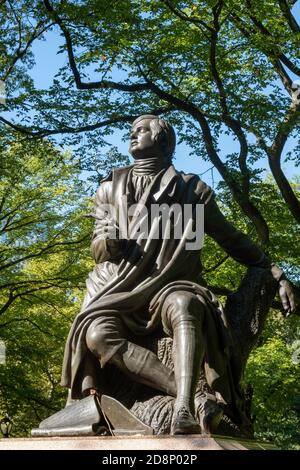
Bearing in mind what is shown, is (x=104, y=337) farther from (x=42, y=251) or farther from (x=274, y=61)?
(x=42, y=251)

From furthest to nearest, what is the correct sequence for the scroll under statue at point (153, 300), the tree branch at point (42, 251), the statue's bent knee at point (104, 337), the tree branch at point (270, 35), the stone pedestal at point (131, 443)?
the tree branch at point (42, 251)
the tree branch at point (270, 35)
the statue's bent knee at point (104, 337)
the scroll under statue at point (153, 300)
the stone pedestal at point (131, 443)

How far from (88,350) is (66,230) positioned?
12163mm

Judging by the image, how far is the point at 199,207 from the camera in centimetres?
568

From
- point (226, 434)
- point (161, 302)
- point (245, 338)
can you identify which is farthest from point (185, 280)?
point (226, 434)

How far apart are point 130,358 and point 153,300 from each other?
467mm

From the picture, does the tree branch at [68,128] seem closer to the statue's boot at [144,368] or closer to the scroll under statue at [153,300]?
the scroll under statue at [153,300]

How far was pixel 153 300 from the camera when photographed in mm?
5113

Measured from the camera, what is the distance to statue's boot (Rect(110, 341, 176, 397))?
483cm

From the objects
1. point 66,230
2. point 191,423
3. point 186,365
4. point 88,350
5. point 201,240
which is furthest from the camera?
point 66,230

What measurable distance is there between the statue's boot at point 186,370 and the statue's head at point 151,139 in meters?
1.66

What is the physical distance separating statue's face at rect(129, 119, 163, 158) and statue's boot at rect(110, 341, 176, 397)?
66.8 inches

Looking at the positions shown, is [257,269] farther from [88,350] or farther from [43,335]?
[43,335]

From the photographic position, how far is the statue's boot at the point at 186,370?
4.24m

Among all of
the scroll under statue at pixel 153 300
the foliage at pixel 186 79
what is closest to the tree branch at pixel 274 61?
the foliage at pixel 186 79
